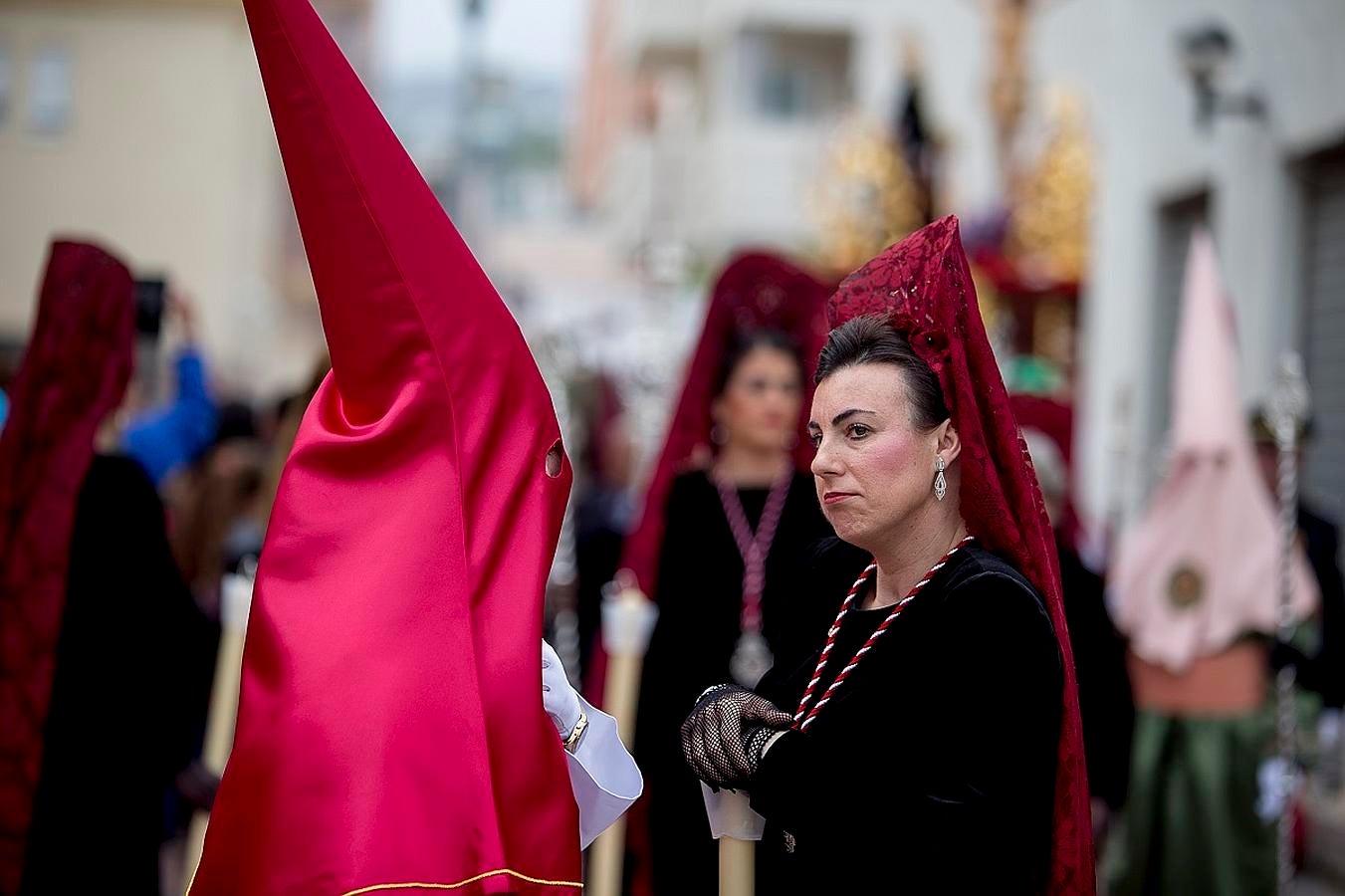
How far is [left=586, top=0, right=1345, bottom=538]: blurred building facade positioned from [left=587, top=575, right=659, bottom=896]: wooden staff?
9.81ft

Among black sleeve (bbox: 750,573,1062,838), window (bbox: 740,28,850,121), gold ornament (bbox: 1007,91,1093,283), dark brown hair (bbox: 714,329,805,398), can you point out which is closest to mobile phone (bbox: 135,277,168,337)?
dark brown hair (bbox: 714,329,805,398)

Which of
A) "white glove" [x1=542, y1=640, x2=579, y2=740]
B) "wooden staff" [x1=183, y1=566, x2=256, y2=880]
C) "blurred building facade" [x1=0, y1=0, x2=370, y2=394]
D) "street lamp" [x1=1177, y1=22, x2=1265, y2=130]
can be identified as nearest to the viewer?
"white glove" [x1=542, y1=640, x2=579, y2=740]

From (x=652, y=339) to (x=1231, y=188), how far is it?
11.6 feet

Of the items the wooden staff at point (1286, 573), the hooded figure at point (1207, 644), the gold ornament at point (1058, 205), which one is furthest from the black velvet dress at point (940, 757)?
the gold ornament at point (1058, 205)

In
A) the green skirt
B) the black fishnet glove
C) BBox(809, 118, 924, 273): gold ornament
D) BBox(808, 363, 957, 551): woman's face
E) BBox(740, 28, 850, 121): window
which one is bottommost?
the green skirt

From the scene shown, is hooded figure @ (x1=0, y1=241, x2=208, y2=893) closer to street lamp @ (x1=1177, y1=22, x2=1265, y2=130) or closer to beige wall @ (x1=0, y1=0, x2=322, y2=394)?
street lamp @ (x1=1177, y1=22, x2=1265, y2=130)

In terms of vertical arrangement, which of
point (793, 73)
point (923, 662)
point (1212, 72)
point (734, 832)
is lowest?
point (734, 832)

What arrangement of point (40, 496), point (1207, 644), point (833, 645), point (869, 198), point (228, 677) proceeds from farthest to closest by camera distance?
point (869, 198) < point (1207, 644) < point (228, 677) < point (40, 496) < point (833, 645)

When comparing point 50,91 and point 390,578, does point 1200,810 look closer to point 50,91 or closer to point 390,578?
point 390,578

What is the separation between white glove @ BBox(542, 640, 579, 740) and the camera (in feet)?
9.12

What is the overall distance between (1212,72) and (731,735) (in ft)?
26.6

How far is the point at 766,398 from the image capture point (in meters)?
5.01

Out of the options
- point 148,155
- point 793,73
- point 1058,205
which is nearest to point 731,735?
point 1058,205

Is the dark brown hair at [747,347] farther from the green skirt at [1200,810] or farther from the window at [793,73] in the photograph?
the window at [793,73]
